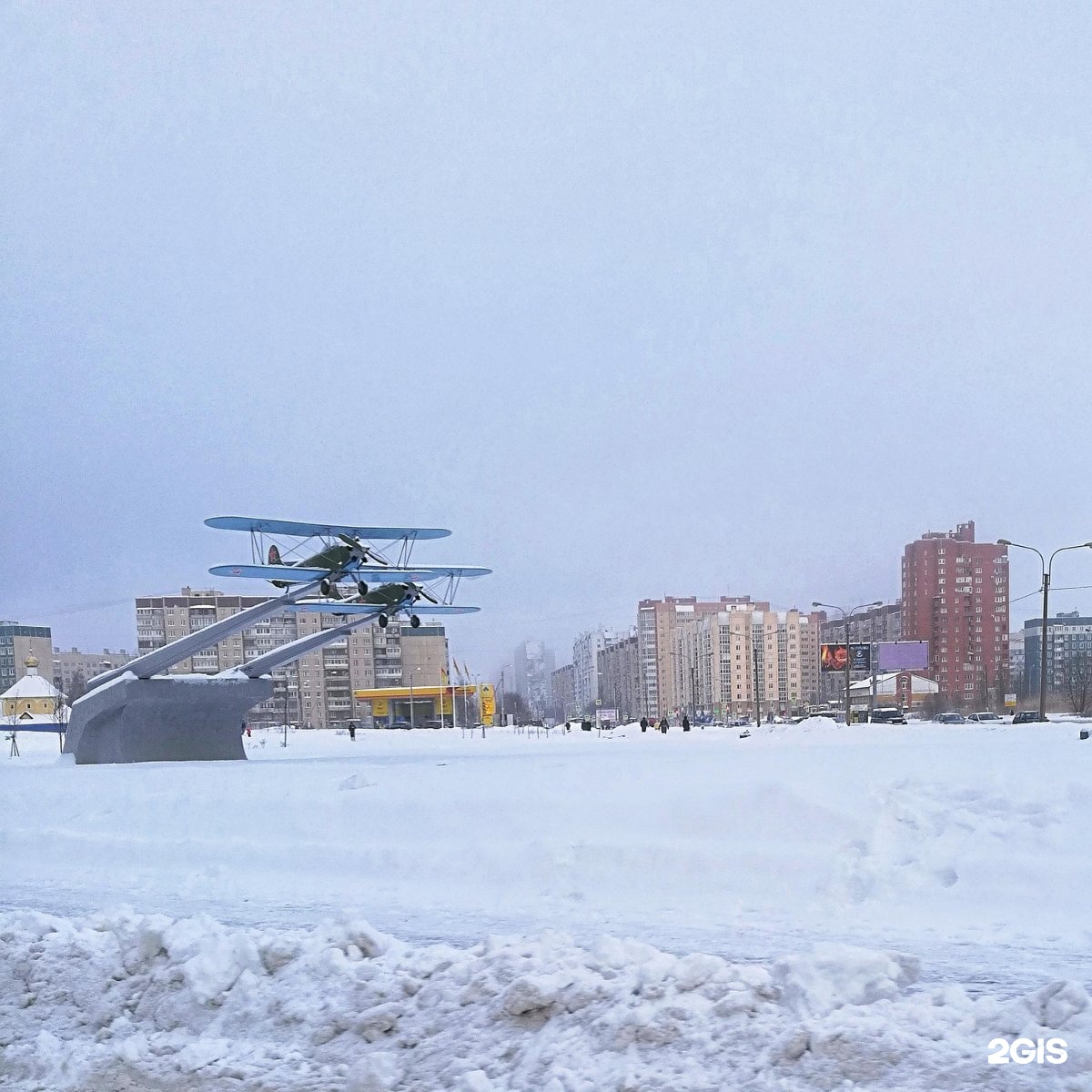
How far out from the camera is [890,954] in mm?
6020

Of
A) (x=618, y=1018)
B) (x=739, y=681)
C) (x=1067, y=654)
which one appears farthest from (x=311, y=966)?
(x=1067, y=654)

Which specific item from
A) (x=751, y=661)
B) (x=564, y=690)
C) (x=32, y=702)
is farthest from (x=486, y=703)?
(x=564, y=690)

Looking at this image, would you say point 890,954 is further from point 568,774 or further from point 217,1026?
point 568,774

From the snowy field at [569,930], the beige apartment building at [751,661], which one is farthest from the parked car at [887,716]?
the snowy field at [569,930]

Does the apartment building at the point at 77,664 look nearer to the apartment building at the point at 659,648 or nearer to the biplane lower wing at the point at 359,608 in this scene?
the apartment building at the point at 659,648

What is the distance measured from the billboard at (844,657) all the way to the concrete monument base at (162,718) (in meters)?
37.6

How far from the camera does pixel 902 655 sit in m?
59.8

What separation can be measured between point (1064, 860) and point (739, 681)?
103 metres

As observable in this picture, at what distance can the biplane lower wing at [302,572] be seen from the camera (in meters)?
31.1

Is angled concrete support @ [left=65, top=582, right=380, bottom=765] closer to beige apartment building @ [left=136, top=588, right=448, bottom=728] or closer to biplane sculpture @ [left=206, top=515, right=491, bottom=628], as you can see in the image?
biplane sculpture @ [left=206, top=515, right=491, bottom=628]

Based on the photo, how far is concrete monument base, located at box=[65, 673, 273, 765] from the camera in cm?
2717

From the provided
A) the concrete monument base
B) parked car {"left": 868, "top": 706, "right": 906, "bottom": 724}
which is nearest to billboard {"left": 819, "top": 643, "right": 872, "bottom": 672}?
parked car {"left": 868, "top": 706, "right": 906, "bottom": 724}

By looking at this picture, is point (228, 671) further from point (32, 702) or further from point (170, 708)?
point (32, 702)

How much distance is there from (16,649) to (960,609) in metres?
88.9
